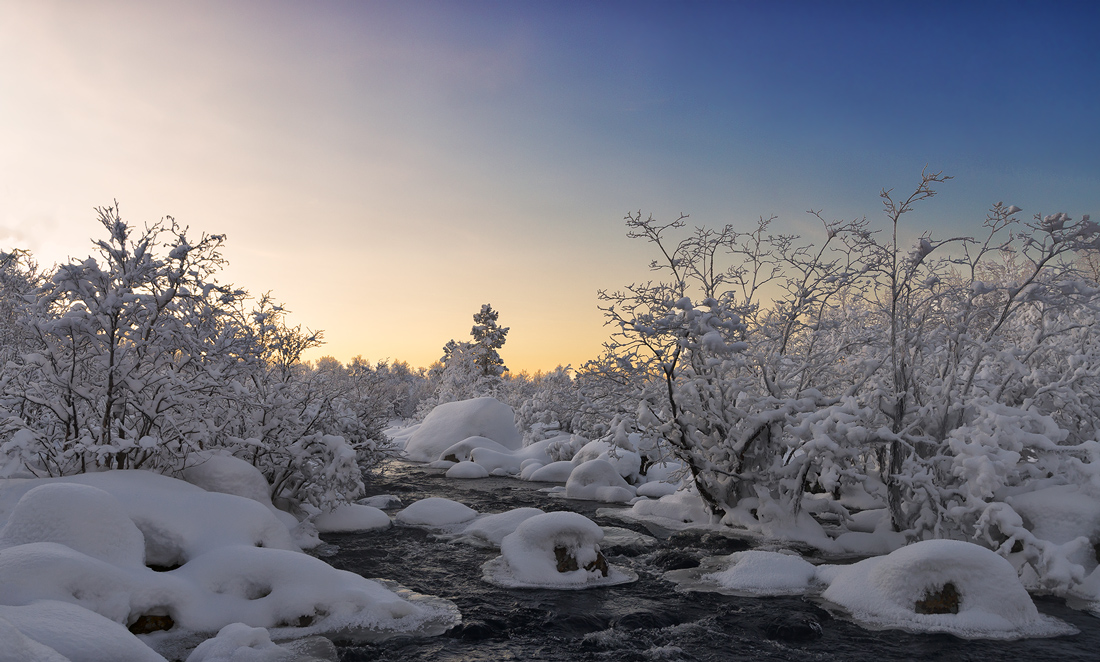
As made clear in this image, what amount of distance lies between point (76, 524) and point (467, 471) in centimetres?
1881

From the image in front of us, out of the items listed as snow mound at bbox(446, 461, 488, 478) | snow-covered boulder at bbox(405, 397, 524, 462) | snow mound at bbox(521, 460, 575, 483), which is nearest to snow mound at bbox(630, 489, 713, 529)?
snow mound at bbox(521, 460, 575, 483)

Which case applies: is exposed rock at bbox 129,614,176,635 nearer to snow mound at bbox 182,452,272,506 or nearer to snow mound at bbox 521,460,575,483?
snow mound at bbox 182,452,272,506

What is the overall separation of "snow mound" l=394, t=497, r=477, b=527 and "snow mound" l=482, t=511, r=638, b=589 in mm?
4006

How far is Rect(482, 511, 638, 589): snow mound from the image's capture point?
36.4 feet

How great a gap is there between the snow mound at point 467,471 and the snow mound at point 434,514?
9648 millimetres

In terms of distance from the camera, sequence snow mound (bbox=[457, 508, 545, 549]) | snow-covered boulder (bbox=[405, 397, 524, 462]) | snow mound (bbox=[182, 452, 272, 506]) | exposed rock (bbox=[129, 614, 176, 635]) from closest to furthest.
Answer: exposed rock (bbox=[129, 614, 176, 635])
snow mound (bbox=[182, 452, 272, 506])
snow mound (bbox=[457, 508, 545, 549])
snow-covered boulder (bbox=[405, 397, 524, 462])

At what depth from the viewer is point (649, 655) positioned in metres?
8.08

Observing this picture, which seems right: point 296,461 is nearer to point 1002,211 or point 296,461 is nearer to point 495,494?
point 495,494

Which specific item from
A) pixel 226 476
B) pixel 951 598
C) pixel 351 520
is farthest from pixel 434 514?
pixel 951 598

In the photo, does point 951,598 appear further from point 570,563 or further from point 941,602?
point 570,563

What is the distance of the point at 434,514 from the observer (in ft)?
52.4

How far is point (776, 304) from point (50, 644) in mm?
16048

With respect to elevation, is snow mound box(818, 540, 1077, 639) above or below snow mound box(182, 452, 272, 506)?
below

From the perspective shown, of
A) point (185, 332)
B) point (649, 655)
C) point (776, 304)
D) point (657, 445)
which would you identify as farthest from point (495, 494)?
point (649, 655)
